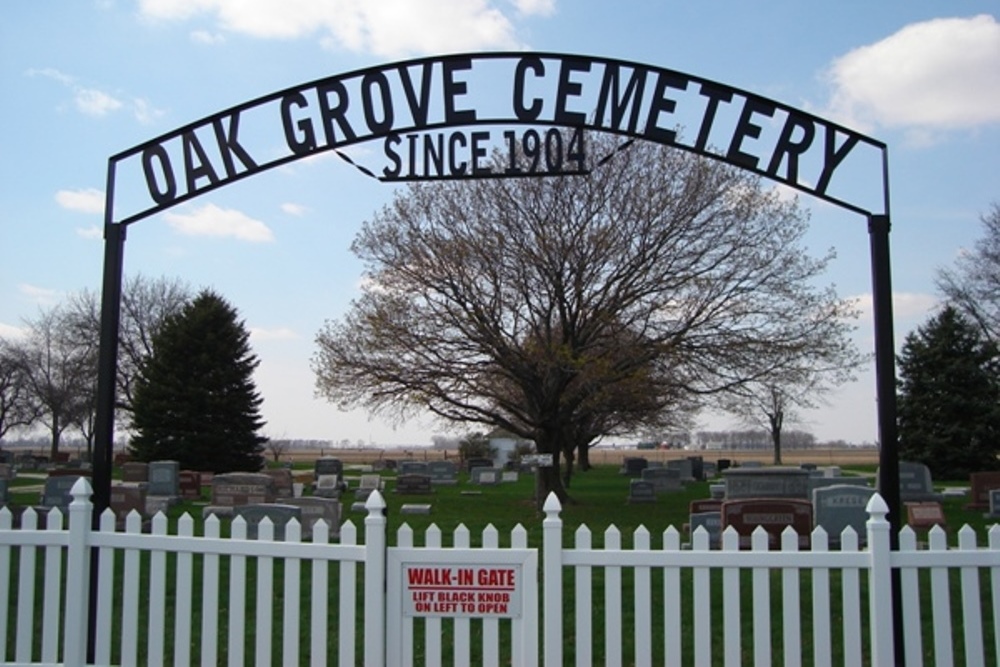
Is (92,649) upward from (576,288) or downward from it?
downward

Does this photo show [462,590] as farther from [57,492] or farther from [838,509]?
[57,492]

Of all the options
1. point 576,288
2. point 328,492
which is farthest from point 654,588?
point 328,492

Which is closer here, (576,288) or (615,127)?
(615,127)

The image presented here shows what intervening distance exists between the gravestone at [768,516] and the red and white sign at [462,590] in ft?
31.4

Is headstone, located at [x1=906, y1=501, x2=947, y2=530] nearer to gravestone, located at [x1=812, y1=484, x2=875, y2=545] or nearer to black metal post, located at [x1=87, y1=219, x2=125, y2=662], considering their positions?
gravestone, located at [x1=812, y1=484, x2=875, y2=545]

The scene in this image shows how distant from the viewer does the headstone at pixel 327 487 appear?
27444mm

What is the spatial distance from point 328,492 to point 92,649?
21.4 metres

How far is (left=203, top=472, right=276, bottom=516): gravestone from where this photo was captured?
72.8 feet

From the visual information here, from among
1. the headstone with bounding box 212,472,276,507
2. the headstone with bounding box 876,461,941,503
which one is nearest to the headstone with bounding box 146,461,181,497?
the headstone with bounding box 212,472,276,507

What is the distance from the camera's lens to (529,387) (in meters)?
22.9

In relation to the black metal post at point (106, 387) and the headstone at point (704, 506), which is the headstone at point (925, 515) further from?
the black metal post at point (106, 387)

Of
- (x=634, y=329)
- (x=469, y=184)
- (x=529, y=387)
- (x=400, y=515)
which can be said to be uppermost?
(x=469, y=184)

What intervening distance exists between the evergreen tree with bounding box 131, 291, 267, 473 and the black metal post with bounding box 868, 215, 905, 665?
3801cm

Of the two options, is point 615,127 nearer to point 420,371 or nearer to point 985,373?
point 420,371
